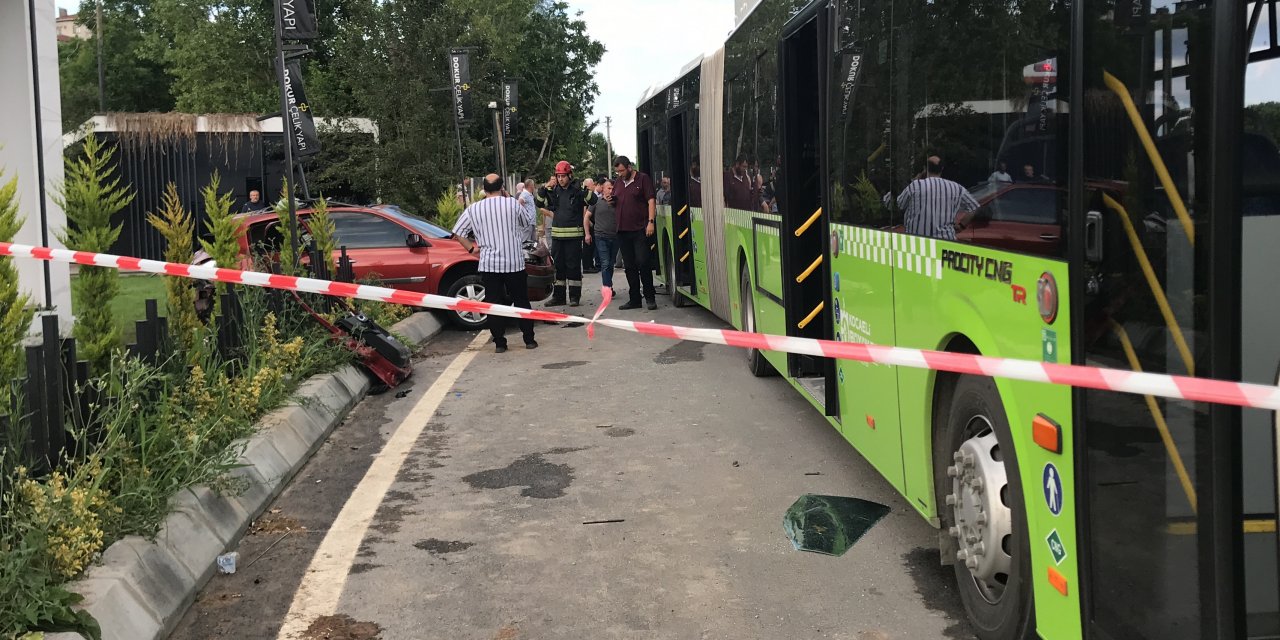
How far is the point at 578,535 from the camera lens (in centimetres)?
567

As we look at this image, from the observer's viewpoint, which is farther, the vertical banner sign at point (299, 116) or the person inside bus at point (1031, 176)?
the vertical banner sign at point (299, 116)

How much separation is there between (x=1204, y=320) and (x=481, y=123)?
47150 mm

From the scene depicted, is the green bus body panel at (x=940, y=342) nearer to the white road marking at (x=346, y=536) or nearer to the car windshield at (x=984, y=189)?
the car windshield at (x=984, y=189)

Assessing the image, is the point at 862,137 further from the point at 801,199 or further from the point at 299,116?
the point at 299,116

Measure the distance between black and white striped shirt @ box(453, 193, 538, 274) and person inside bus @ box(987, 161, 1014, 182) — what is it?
26.8 ft

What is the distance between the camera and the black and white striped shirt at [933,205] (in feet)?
14.3

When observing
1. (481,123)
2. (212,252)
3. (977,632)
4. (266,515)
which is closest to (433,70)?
(481,123)

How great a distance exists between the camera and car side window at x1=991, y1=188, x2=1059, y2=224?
11.2 ft

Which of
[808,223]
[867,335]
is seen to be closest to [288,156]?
[808,223]

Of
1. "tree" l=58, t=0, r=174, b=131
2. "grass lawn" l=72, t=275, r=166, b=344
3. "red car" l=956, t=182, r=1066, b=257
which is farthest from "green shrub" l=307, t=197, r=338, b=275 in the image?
"tree" l=58, t=0, r=174, b=131

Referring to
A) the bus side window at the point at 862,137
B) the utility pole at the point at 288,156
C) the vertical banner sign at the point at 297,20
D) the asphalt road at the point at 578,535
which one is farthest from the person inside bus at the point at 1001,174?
the vertical banner sign at the point at 297,20

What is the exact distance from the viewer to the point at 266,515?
20.1 ft

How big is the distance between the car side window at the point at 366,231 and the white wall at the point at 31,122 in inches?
179

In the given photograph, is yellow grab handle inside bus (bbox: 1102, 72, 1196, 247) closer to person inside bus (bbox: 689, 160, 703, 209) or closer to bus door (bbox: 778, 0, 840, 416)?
bus door (bbox: 778, 0, 840, 416)
